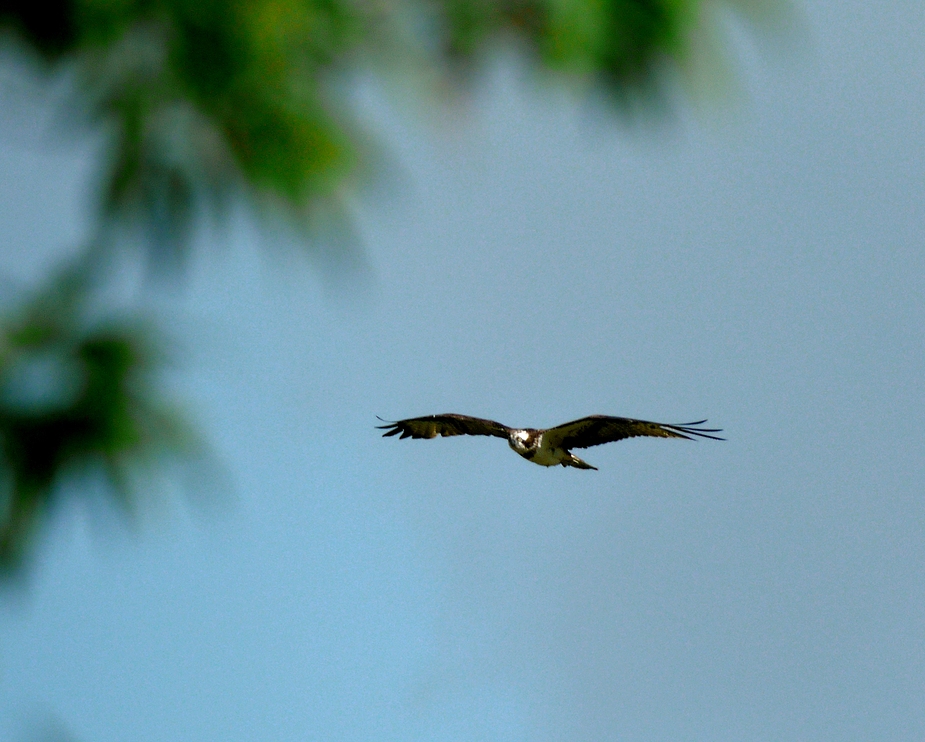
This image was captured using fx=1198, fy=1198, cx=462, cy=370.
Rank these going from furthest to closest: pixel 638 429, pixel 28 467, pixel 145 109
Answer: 1. pixel 638 429
2. pixel 145 109
3. pixel 28 467

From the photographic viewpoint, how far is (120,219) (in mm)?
2775

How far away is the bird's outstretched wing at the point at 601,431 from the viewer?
33.8ft

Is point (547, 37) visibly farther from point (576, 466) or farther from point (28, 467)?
point (576, 466)

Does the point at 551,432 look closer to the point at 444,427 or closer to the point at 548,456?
the point at 548,456

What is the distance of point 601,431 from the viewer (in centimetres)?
1099

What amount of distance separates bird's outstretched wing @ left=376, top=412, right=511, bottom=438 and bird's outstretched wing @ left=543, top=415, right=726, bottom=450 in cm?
96

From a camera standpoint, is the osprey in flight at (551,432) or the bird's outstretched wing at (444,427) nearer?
the osprey in flight at (551,432)

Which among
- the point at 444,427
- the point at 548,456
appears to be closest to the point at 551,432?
the point at 548,456

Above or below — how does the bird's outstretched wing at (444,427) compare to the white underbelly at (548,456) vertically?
above

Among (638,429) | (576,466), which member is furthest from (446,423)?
(638,429)

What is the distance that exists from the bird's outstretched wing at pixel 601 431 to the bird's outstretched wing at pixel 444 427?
0.96 metres

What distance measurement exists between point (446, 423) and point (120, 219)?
10176 millimetres

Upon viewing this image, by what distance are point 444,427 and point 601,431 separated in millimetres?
2509

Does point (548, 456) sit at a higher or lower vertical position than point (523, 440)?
lower
